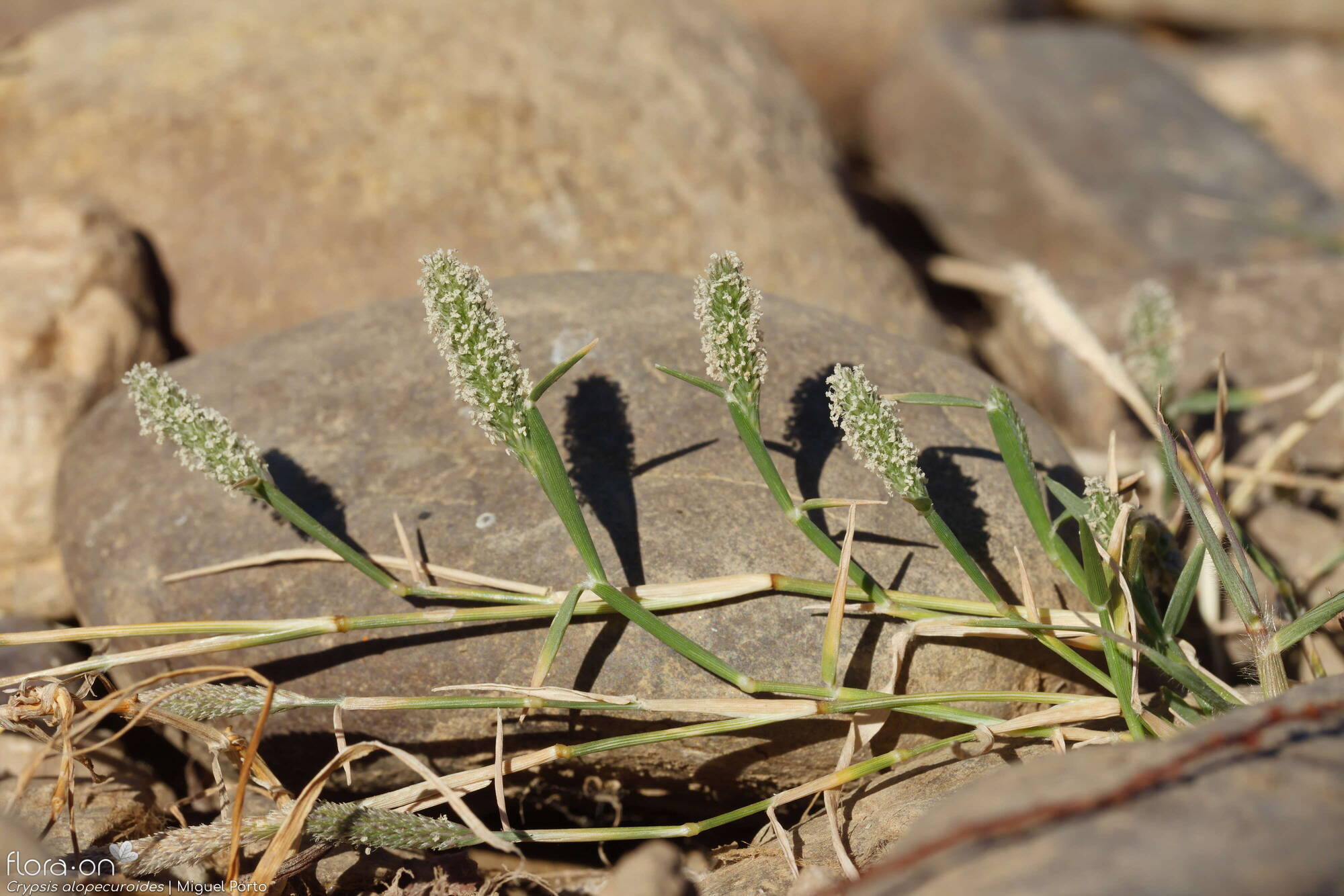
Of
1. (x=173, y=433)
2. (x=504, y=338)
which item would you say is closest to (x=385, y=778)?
(x=173, y=433)

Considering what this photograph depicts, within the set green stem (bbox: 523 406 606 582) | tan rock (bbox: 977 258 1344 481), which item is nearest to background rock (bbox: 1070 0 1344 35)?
tan rock (bbox: 977 258 1344 481)

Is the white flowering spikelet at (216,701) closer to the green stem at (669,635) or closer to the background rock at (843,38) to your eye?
the green stem at (669,635)

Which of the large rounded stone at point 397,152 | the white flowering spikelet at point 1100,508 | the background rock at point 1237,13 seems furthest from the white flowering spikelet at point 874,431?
the background rock at point 1237,13

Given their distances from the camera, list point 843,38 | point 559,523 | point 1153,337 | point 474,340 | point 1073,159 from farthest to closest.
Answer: point 843,38, point 1073,159, point 1153,337, point 559,523, point 474,340

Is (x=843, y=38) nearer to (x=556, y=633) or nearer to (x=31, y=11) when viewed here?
(x=31, y=11)

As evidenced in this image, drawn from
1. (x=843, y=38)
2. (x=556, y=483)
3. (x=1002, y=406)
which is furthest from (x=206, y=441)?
(x=843, y=38)

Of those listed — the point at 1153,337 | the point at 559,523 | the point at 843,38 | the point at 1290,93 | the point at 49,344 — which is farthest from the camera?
the point at 1290,93
